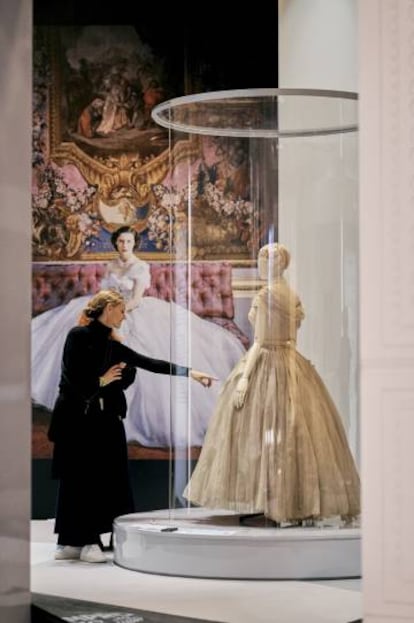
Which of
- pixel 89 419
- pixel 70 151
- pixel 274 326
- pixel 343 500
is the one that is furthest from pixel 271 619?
pixel 70 151

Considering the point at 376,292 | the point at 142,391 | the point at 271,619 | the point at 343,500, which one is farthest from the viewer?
the point at 142,391

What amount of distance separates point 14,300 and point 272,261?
194 centimetres

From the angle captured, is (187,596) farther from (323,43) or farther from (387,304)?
(323,43)

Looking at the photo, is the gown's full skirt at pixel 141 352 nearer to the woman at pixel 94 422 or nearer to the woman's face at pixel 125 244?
the woman's face at pixel 125 244

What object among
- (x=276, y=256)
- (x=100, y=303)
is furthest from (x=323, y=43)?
(x=100, y=303)

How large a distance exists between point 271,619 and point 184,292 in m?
2.35

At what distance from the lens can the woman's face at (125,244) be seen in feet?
30.9

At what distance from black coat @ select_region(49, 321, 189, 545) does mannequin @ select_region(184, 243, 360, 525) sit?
596 millimetres

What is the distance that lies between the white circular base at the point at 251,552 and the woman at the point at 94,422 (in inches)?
23.2

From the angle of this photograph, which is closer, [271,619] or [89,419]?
[271,619]

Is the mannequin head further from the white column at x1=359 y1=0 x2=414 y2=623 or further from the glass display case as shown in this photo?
the white column at x1=359 y1=0 x2=414 y2=623

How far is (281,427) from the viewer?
644 cm

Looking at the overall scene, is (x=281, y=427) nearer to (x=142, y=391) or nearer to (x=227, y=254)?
(x=227, y=254)

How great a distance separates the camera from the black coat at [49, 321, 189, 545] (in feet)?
23.1
